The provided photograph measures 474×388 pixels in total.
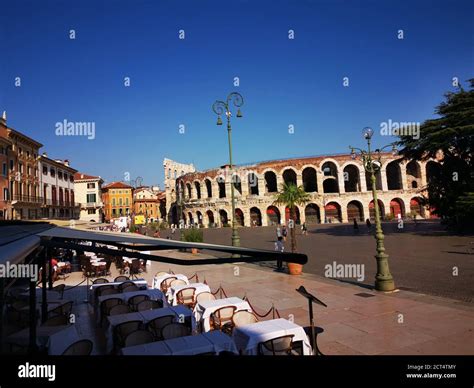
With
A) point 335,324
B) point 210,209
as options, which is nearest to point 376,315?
point 335,324

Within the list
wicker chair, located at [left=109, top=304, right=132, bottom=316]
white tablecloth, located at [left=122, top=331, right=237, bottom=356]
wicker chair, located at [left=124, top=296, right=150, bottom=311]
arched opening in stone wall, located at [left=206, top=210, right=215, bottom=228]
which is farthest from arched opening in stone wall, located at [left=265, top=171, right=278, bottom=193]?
white tablecloth, located at [left=122, top=331, right=237, bottom=356]

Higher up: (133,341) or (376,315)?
(133,341)

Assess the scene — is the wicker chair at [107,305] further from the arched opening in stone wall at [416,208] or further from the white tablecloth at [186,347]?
the arched opening in stone wall at [416,208]

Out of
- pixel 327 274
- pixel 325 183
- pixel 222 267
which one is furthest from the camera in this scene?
pixel 325 183

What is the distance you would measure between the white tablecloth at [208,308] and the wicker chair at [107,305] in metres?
2.04

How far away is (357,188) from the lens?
55.8 metres

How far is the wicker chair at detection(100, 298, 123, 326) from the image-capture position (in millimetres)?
8062

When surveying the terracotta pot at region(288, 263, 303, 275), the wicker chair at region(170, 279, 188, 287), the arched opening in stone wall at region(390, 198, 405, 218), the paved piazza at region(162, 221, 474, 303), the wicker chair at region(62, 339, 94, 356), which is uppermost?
the arched opening in stone wall at region(390, 198, 405, 218)

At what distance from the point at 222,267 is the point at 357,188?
1738 inches

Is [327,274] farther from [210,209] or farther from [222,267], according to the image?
[210,209]

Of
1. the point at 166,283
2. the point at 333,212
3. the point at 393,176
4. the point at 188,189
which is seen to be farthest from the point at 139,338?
the point at 393,176

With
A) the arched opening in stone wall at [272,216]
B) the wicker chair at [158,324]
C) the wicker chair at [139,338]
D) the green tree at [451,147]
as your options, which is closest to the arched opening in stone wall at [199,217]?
the arched opening in stone wall at [272,216]

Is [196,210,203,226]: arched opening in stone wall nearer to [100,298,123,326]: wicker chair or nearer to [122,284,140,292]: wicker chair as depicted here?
[122,284,140,292]: wicker chair

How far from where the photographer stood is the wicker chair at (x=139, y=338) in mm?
5473
